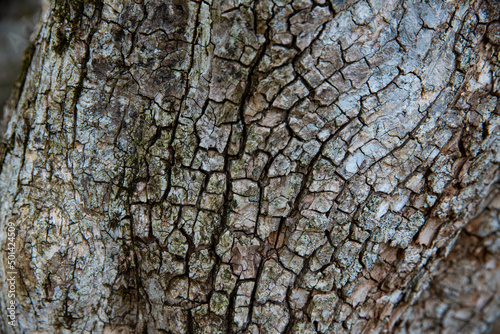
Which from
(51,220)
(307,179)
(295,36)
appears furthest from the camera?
(51,220)

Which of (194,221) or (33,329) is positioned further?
(33,329)

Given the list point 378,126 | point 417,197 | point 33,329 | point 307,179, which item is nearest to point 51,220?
point 33,329

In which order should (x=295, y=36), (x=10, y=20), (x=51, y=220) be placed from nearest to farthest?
(x=295, y=36), (x=51, y=220), (x=10, y=20)

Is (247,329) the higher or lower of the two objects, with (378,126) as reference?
lower

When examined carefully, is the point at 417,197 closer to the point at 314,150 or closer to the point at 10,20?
the point at 314,150

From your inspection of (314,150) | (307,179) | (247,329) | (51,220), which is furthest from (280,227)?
(51,220)

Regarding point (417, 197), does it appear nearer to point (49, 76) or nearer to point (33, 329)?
point (49, 76)

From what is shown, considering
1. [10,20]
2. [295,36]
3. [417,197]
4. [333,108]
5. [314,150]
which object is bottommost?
[417,197]
